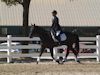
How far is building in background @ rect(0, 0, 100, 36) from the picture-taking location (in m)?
50.0

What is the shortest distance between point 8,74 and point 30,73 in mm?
813

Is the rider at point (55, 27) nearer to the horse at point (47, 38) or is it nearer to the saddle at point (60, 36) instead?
the saddle at point (60, 36)

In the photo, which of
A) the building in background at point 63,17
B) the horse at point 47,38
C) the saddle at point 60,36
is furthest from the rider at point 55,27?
the building in background at point 63,17

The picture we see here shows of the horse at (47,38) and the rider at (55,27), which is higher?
the rider at (55,27)

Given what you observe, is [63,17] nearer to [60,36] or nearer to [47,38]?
[47,38]

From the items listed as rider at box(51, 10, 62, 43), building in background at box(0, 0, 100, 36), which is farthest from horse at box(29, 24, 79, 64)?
building in background at box(0, 0, 100, 36)

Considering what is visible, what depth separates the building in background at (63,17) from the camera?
50.0 m

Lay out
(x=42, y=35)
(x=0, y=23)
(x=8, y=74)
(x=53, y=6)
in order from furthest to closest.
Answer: (x=53, y=6), (x=0, y=23), (x=42, y=35), (x=8, y=74)

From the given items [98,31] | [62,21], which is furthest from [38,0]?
[98,31]

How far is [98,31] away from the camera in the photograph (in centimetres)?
5056

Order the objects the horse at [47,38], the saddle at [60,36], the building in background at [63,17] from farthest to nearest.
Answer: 1. the building in background at [63,17]
2. the horse at [47,38]
3. the saddle at [60,36]

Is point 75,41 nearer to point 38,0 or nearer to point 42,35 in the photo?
point 42,35

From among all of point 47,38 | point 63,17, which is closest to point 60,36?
point 47,38

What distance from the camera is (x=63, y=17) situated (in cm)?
5116
